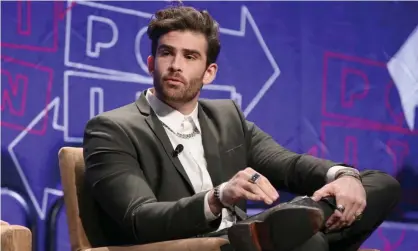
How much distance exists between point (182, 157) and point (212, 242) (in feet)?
1.69

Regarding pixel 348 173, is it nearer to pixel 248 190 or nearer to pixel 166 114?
pixel 248 190

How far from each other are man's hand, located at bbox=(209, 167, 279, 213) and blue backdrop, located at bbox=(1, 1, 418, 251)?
1325 mm

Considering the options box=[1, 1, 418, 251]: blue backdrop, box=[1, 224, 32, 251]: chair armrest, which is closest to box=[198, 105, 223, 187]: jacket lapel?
box=[1, 224, 32, 251]: chair armrest

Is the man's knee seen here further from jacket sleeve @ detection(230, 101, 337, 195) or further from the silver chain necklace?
the silver chain necklace

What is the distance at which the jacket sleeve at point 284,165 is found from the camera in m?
2.41

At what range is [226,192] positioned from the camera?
77.2 inches

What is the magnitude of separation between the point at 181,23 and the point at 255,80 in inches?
38.4

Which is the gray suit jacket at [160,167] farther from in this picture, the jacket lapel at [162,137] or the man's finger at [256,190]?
the man's finger at [256,190]

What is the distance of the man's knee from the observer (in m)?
1.93

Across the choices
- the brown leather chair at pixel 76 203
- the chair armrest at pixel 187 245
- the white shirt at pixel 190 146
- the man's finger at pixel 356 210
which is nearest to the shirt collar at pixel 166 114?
the white shirt at pixel 190 146

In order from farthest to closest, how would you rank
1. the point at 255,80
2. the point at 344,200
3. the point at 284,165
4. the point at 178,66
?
the point at 255,80 < the point at 284,165 < the point at 178,66 < the point at 344,200

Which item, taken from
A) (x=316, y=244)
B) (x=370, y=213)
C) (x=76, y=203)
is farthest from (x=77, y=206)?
(x=370, y=213)

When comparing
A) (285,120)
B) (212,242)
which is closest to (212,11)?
(285,120)

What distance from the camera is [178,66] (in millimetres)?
2393
